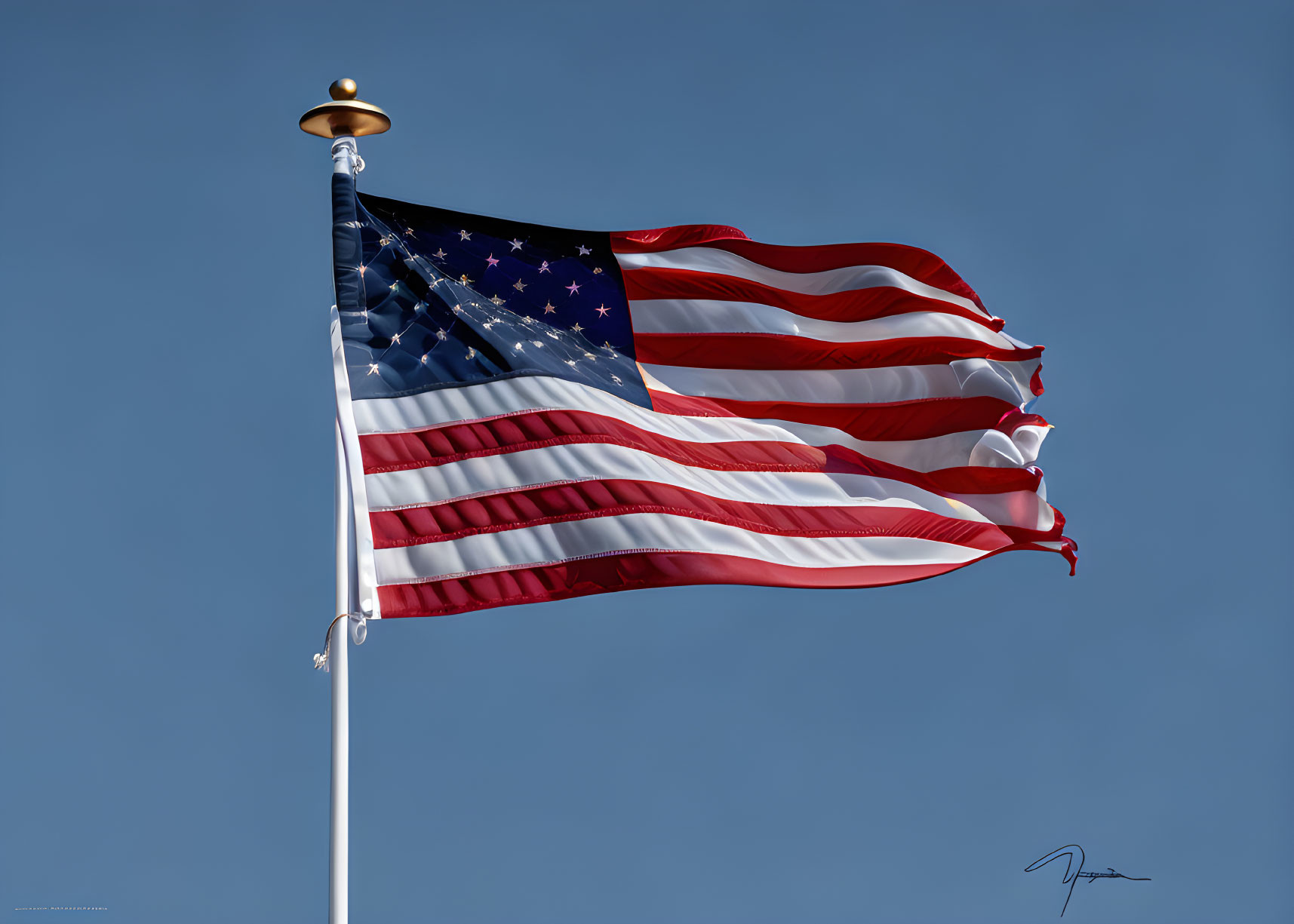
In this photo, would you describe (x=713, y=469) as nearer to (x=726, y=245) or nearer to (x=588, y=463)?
(x=588, y=463)

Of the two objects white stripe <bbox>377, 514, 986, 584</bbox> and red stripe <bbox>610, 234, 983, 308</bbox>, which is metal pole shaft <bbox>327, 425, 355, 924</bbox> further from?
red stripe <bbox>610, 234, 983, 308</bbox>

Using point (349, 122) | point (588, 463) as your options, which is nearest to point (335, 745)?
point (588, 463)

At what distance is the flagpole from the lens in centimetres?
1148

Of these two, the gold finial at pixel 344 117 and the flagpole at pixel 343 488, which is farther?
the gold finial at pixel 344 117

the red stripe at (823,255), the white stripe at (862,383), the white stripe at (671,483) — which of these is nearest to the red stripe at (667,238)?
the red stripe at (823,255)

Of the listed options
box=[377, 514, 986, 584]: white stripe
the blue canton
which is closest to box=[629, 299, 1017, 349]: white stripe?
the blue canton

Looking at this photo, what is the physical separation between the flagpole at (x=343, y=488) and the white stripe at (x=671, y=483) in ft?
2.02

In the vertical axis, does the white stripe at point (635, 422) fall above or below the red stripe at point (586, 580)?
above

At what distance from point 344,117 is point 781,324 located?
492cm

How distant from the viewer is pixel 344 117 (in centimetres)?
1348

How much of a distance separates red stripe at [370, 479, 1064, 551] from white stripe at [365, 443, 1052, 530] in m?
0.08

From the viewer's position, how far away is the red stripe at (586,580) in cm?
1213

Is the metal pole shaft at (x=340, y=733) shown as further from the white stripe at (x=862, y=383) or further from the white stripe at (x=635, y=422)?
the white stripe at (x=862, y=383)

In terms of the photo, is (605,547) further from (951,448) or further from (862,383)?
(951,448)
